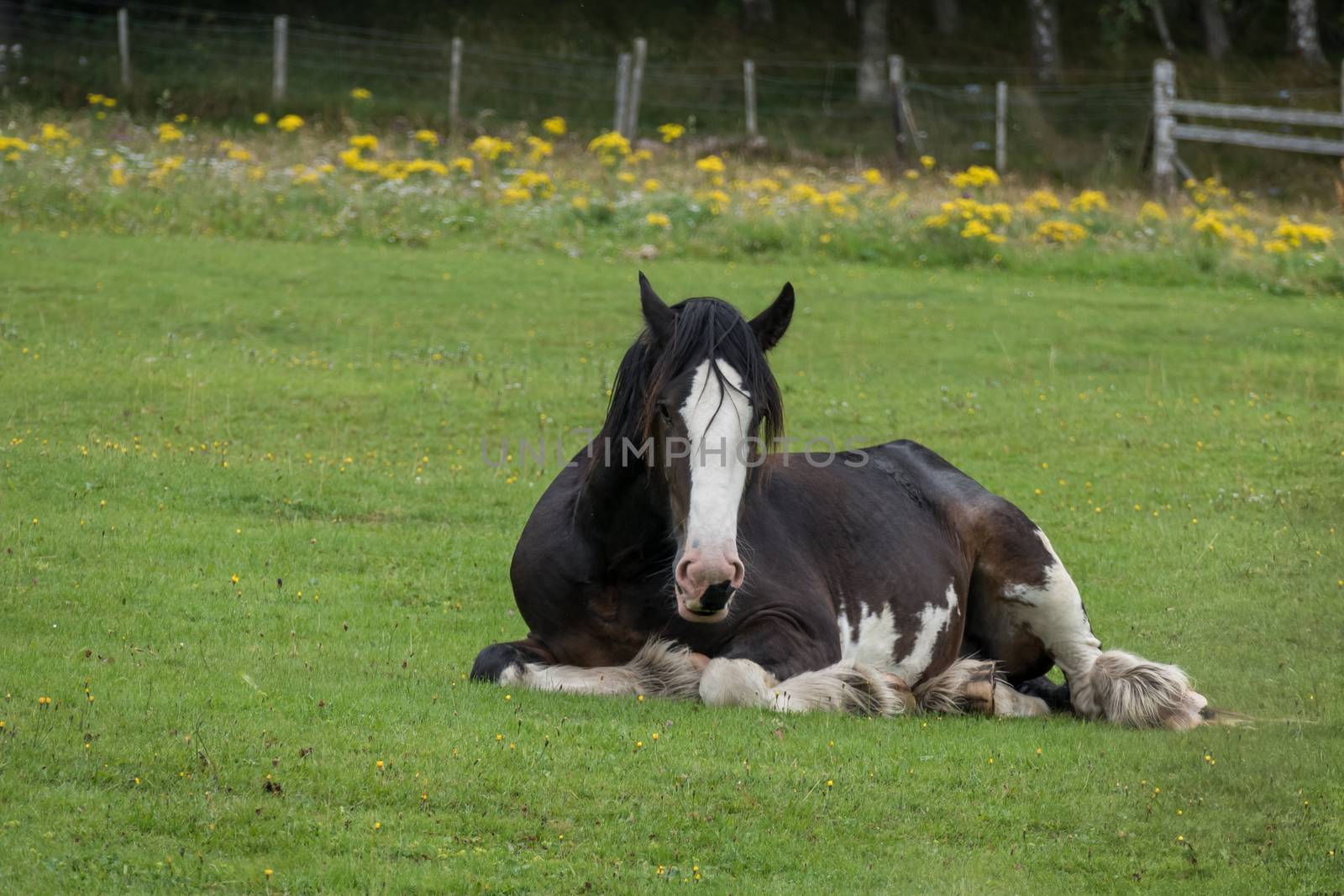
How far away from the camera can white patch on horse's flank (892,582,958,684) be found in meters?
7.24

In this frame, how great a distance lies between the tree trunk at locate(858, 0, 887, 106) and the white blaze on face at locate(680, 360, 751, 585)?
37783 mm

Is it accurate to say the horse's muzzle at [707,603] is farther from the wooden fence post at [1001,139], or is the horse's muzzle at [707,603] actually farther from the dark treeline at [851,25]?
the dark treeline at [851,25]

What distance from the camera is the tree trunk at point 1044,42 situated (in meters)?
41.7

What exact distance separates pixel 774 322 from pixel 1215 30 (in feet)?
151

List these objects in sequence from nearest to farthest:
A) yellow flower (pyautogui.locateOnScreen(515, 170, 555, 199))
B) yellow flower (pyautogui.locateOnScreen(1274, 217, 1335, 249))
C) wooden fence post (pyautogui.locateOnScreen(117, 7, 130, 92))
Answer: yellow flower (pyautogui.locateOnScreen(1274, 217, 1335, 249))
yellow flower (pyautogui.locateOnScreen(515, 170, 555, 199))
wooden fence post (pyautogui.locateOnScreen(117, 7, 130, 92))

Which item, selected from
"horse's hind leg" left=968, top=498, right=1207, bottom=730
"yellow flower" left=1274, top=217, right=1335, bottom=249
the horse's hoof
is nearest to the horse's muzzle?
the horse's hoof

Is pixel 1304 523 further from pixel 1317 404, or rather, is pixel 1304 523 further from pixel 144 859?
pixel 144 859

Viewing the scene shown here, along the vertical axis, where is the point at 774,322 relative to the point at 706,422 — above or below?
above

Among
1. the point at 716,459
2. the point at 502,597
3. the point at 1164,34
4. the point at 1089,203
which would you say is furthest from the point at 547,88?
the point at 716,459

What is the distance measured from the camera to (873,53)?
42.2 meters

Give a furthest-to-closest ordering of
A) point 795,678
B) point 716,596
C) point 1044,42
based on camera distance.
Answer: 1. point 1044,42
2. point 795,678
3. point 716,596

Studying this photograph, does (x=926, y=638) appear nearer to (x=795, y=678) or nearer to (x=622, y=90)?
(x=795, y=678)

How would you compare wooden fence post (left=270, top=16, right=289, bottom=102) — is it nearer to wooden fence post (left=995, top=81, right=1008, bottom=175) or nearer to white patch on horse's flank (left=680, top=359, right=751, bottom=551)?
wooden fence post (left=995, top=81, right=1008, bottom=175)

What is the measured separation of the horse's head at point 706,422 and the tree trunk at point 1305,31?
43.1m
